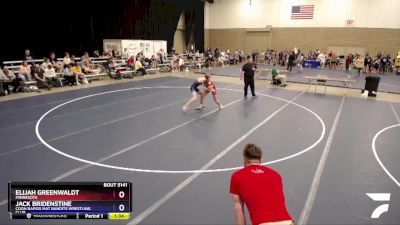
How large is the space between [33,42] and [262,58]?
68.4ft

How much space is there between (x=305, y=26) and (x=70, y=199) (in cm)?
3064

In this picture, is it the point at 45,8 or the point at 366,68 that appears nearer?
the point at 45,8

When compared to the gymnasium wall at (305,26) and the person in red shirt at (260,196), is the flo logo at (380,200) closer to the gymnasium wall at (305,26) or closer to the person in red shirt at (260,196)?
the person in red shirt at (260,196)

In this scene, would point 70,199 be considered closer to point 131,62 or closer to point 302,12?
point 131,62

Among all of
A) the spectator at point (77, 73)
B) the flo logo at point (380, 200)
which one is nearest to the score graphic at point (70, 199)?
the flo logo at point (380, 200)

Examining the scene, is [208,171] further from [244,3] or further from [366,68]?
[244,3]

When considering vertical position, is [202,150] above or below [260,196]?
below

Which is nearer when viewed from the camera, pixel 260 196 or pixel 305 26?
pixel 260 196

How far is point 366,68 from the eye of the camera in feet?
82.2

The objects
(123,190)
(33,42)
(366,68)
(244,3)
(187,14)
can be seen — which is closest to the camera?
(123,190)

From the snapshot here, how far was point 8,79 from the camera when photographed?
13219 millimetres

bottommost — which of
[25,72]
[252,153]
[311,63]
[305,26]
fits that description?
[311,63]

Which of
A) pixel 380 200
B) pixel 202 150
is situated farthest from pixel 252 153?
pixel 202 150

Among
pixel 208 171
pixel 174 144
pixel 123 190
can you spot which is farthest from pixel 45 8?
pixel 123 190
